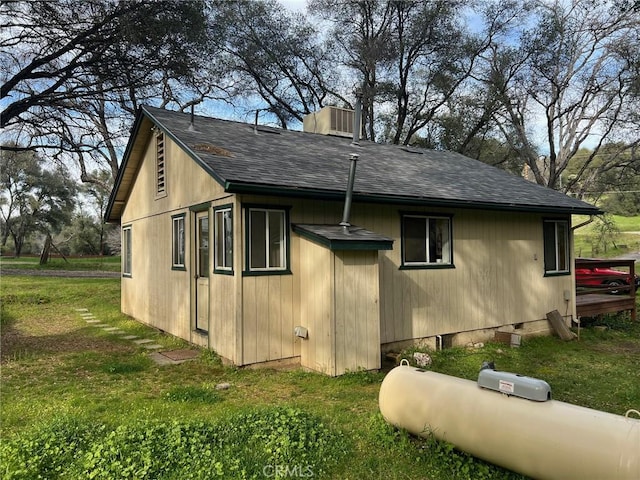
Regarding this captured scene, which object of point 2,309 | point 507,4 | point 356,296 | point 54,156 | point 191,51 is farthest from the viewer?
point 507,4

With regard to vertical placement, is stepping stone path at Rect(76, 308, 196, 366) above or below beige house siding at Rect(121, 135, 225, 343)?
below

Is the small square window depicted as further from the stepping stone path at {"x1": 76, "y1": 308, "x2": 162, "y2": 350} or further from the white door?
the stepping stone path at {"x1": 76, "y1": 308, "x2": 162, "y2": 350}

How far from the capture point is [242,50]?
24.3 metres

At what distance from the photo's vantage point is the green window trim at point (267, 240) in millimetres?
6910

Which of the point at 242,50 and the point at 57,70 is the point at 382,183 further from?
the point at 242,50

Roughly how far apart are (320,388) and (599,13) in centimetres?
2290

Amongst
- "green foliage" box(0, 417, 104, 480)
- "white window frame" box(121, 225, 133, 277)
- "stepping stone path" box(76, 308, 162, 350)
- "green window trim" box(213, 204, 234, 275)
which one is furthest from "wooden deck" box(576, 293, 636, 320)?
"white window frame" box(121, 225, 133, 277)

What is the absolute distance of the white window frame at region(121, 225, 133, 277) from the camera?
1262 centimetres

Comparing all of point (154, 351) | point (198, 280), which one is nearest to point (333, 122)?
point (198, 280)

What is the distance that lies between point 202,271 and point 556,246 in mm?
8151

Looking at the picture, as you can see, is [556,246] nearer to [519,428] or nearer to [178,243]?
[178,243]

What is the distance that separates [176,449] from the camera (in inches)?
152

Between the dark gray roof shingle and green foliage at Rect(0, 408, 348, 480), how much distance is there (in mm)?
3281

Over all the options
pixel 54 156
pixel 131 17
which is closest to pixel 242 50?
pixel 54 156
